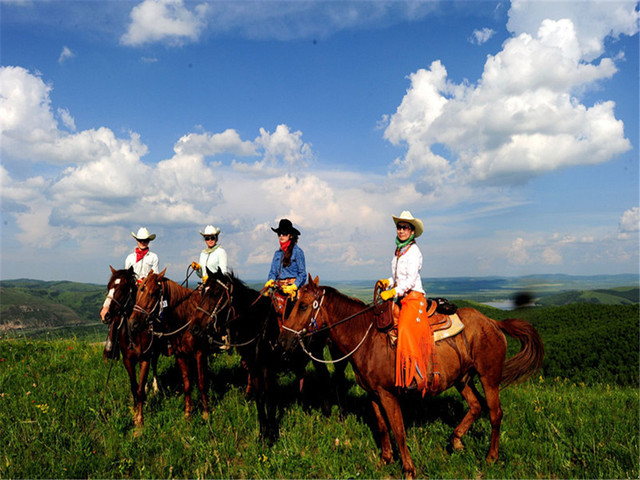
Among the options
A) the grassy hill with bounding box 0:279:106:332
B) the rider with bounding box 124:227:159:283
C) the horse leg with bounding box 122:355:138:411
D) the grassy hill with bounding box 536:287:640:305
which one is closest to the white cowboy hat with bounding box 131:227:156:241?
the rider with bounding box 124:227:159:283

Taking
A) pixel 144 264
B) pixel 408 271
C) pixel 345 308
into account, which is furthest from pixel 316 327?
pixel 144 264

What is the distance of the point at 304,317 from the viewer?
579 centimetres

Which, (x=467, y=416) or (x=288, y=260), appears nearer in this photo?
(x=467, y=416)

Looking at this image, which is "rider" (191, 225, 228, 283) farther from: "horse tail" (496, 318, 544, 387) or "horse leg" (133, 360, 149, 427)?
"horse tail" (496, 318, 544, 387)

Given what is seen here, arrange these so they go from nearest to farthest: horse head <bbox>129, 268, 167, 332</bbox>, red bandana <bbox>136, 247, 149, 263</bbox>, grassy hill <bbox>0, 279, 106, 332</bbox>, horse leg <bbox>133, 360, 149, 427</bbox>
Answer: horse head <bbox>129, 268, 167, 332</bbox> < horse leg <bbox>133, 360, 149, 427</bbox> < red bandana <bbox>136, 247, 149, 263</bbox> < grassy hill <bbox>0, 279, 106, 332</bbox>

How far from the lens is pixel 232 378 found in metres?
9.93

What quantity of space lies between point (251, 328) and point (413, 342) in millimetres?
3407

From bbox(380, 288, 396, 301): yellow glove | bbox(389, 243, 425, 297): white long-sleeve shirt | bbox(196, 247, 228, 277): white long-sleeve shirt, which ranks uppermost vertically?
bbox(196, 247, 228, 277): white long-sleeve shirt

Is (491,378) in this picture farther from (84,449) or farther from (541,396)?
(84,449)

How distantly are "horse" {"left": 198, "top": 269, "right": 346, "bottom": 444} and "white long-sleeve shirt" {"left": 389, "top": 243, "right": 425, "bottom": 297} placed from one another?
2.65 metres

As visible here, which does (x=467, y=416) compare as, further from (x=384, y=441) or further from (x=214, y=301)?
(x=214, y=301)

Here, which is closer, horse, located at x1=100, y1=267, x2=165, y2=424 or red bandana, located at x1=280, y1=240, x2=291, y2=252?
horse, located at x1=100, y1=267, x2=165, y2=424

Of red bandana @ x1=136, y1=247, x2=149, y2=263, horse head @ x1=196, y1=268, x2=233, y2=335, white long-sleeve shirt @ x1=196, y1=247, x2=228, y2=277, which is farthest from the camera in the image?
white long-sleeve shirt @ x1=196, y1=247, x2=228, y2=277

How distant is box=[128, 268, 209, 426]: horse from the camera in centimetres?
729
